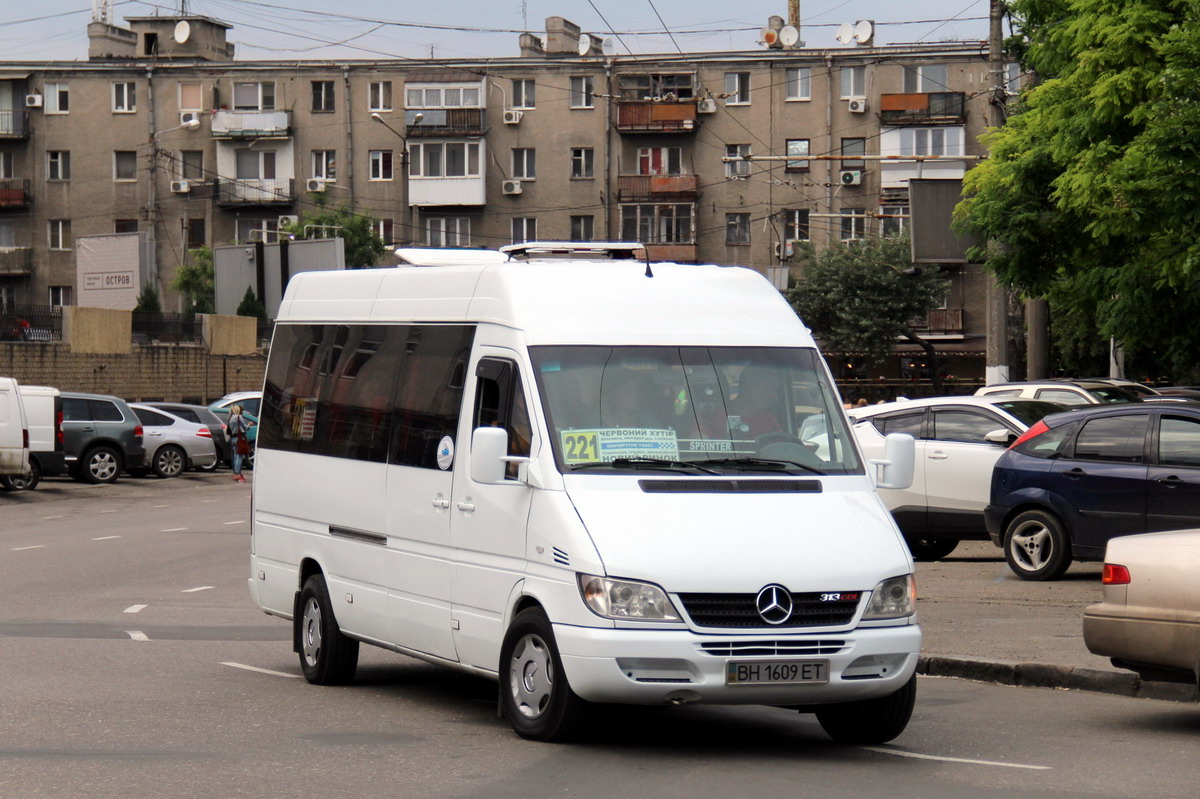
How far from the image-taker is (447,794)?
702cm

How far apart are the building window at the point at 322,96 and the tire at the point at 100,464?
39966 mm

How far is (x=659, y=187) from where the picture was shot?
7038 centimetres

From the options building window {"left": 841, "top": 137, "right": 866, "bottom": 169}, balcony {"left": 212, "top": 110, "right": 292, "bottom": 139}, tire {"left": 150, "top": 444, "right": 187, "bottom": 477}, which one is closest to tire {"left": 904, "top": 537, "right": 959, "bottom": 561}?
tire {"left": 150, "top": 444, "right": 187, "bottom": 477}

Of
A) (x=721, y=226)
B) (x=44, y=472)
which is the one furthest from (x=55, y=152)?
(x=44, y=472)

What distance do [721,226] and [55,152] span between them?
2834 centimetres

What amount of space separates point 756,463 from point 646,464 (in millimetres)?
541

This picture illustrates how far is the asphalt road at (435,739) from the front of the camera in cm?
729

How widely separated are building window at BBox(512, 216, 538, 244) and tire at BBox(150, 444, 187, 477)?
35038mm

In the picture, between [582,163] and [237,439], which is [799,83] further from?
[237,439]

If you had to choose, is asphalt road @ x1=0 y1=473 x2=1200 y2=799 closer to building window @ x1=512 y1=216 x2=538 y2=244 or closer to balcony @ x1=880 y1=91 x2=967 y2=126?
balcony @ x1=880 y1=91 x2=967 y2=126

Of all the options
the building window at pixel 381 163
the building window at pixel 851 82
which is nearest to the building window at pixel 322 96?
the building window at pixel 381 163

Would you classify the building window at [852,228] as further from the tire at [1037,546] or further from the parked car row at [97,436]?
the tire at [1037,546]

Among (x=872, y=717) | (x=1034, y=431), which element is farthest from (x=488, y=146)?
(x=872, y=717)

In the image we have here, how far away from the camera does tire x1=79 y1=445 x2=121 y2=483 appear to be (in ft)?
113
